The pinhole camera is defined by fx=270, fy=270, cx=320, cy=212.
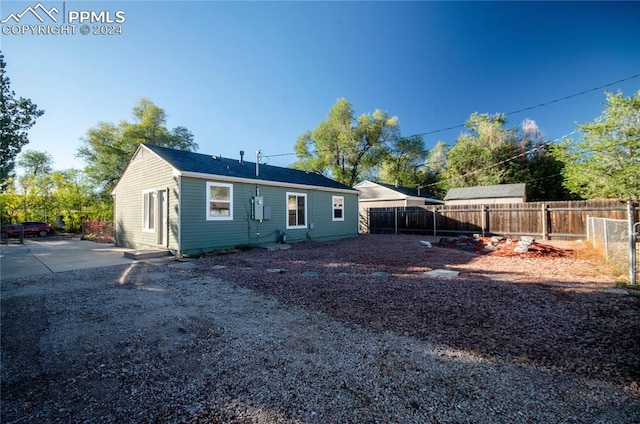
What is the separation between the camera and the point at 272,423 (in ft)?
5.71

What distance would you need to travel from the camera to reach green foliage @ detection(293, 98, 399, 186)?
94.9 feet

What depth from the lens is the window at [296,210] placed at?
1211 centimetres

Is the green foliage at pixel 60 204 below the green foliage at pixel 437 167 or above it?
below

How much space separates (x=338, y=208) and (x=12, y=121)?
557 inches

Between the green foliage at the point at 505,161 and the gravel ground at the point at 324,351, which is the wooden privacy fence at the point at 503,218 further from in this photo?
the green foliage at the point at 505,161

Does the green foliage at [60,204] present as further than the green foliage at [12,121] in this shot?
Yes

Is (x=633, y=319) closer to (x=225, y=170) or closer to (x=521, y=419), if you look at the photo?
(x=521, y=419)

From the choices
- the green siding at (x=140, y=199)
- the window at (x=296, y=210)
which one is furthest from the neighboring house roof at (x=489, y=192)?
the green siding at (x=140, y=199)

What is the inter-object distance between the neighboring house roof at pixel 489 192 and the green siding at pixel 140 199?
24.0 meters

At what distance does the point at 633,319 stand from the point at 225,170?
10.7 meters

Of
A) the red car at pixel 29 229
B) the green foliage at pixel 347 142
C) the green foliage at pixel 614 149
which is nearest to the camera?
the green foliage at pixel 614 149

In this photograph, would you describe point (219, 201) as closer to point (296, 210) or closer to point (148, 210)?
point (148, 210)

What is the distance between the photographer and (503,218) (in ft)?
44.8

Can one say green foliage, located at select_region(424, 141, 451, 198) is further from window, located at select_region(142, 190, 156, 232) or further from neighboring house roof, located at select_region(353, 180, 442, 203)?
window, located at select_region(142, 190, 156, 232)
